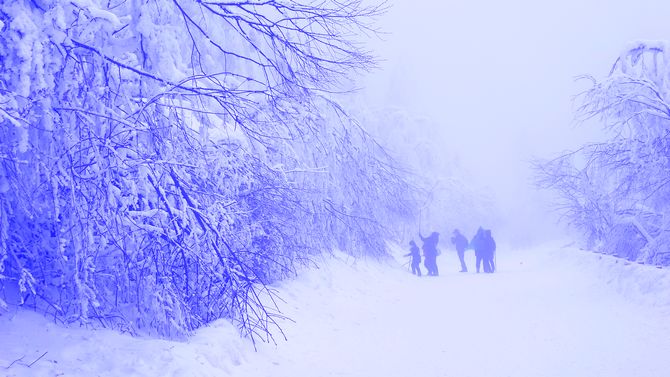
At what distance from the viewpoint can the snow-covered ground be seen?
16.7 feet

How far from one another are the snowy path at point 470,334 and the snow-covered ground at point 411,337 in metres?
0.02

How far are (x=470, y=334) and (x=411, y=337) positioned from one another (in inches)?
32.6

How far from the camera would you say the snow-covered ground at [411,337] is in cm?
508

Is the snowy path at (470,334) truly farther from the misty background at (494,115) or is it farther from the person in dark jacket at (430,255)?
the person in dark jacket at (430,255)

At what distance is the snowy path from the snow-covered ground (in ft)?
0.05

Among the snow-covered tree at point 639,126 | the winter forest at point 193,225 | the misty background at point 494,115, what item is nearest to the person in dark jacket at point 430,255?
the misty background at point 494,115

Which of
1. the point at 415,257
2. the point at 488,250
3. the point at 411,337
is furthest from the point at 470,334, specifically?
the point at 488,250

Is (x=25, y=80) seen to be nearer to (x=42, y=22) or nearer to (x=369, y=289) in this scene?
(x=42, y=22)

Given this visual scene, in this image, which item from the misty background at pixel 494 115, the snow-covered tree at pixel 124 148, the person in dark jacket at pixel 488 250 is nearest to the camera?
the snow-covered tree at pixel 124 148

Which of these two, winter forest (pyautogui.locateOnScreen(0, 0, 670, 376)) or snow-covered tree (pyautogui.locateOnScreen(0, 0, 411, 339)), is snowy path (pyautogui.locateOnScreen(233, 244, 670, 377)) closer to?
winter forest (pyautogui.locateOnScreen(0, 0, 670, 376))

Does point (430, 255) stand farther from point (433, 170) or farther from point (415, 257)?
point (433, 170)

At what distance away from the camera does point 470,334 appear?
8.00 metres

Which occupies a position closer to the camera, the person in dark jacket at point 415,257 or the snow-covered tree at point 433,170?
the person in dark jacket at point 415,257

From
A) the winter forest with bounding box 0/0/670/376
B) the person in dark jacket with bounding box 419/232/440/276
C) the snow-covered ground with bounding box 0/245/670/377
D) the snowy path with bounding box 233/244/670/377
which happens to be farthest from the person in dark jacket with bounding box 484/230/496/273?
the winter forest with bounding box 0/0/670/376
